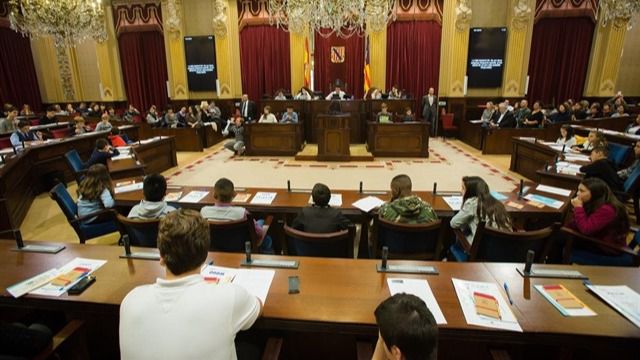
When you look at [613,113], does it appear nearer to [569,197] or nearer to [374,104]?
[374,104]

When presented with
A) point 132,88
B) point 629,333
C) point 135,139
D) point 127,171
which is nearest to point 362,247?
point 629,333

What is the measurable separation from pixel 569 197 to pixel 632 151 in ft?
10.4

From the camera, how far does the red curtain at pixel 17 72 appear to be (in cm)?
1171

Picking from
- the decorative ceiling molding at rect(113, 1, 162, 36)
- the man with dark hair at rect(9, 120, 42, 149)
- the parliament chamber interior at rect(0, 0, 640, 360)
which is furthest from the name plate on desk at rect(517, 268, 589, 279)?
the decorative ceiling molding at rect(113, 1, 162, 36)

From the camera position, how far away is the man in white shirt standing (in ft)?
3.97

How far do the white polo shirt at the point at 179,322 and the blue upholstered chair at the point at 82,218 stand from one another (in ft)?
8.22

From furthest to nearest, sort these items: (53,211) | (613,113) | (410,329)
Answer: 1. (613,113)
2. (53,211)
3. (410,329)

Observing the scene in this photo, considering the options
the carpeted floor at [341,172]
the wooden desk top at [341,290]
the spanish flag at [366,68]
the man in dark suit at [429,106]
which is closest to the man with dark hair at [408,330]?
the wooden desk top at [341,290]

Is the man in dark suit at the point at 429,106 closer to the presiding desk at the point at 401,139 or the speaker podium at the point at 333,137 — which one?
the presiding desk at the point at 401,139

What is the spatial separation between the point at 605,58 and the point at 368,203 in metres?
12.5

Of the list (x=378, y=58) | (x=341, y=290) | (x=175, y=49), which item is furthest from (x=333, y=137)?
(x=175, y=49)

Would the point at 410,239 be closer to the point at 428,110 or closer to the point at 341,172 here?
the point at 341,172

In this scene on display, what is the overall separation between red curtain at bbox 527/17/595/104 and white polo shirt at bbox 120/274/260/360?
14.0 metres

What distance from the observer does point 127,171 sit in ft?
16.4
